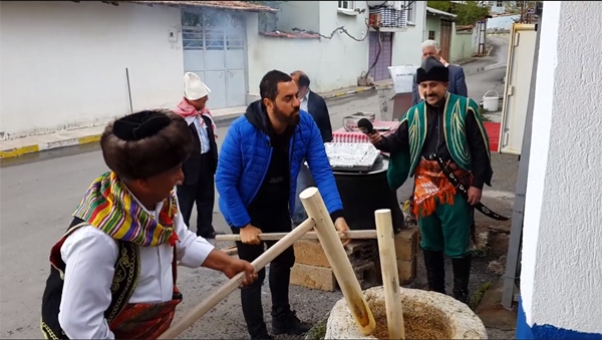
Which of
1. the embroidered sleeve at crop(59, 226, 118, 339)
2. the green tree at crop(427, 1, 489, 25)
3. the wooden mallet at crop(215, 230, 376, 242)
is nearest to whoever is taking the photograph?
the embroidered sleeve at crop(59, 226, 118, 339)

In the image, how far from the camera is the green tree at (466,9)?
3.76 m

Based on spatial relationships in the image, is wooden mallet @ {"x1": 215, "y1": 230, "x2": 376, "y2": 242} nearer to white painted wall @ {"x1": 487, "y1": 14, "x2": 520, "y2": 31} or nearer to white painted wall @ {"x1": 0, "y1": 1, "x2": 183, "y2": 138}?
white painted wall @ {"x1": 0, "y1": 1, "x2": 183, "y2": 138}

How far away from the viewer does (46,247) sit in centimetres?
416

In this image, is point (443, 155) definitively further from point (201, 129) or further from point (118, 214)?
point (201, 129)

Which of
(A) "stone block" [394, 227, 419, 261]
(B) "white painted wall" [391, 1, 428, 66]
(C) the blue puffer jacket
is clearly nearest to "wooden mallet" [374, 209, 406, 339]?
(C) the blue puffer jacket

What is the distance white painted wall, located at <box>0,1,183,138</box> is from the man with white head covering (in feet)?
1.15

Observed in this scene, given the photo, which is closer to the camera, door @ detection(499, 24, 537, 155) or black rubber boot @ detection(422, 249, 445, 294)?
black rubber boot @ detection(422, 249, 445, 294)

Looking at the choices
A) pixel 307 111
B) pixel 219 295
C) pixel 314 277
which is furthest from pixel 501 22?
pixel 219 295

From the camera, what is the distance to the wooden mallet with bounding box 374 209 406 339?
1920 millimetres

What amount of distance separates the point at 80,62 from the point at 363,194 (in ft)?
7.89

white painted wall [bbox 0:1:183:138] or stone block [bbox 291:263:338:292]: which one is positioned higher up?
white painted wall [bbox 0:1:183:138]

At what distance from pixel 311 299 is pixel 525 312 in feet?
5.23

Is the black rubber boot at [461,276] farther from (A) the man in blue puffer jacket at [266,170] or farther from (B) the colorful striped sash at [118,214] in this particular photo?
(B) the colorful striped sash at [118,214]

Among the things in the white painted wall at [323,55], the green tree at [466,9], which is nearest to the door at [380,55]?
the white painted wall at [323,55]
